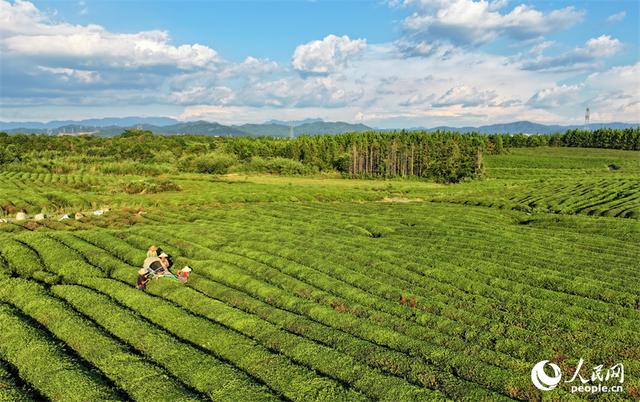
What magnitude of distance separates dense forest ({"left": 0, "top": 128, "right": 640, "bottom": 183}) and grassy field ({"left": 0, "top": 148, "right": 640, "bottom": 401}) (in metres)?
104

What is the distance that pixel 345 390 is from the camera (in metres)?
16.2

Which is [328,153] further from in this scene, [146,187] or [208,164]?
[146,187]

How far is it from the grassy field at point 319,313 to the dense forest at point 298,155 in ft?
341

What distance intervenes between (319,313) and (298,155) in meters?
153

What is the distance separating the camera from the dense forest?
14512 centimetres

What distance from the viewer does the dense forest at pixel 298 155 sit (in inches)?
5714

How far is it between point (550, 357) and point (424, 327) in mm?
5497

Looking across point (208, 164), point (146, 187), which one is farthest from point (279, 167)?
point (146, 187)

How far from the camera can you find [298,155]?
174625 millimetres

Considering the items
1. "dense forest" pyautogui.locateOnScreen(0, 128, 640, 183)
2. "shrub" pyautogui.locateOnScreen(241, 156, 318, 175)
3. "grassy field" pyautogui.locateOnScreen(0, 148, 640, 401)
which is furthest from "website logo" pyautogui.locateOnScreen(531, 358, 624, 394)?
"shrub" pyautogui.locateOnScreen(241, 156, 318, 175)

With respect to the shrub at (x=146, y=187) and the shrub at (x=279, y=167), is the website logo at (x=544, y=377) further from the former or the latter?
the shrub at (x=279, y=167)

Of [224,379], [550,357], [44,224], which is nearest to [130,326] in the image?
[224,379]

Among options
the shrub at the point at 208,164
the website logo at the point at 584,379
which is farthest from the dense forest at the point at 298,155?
the website logo at the point at 584,379

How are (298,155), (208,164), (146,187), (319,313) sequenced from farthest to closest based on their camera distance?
(298,155)
(208,164)
(146,187)
(319,313)
